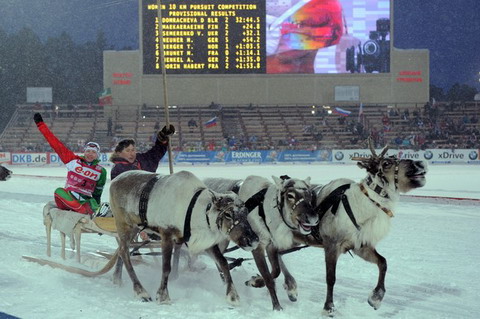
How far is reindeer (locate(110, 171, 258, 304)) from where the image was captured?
20.1 ft

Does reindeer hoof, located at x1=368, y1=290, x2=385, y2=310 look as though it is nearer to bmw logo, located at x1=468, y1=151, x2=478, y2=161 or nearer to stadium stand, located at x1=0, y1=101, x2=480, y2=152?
bmw logo, located at x1=468, y1=151, x2=478, y2=161

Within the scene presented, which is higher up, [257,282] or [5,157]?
[257,282]

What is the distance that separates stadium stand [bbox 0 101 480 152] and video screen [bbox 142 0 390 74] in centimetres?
409

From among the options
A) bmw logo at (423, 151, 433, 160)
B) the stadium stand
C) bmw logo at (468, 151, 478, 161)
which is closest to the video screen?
the stadium stand

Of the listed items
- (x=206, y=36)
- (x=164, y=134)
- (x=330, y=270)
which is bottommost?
(x=330, y=270)

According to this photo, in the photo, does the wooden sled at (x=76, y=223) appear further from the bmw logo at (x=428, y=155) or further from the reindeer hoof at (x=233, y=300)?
the bmw logo at (x=428, y=155)

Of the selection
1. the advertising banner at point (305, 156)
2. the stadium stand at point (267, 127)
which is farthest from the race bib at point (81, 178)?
the stadium stand at point (267, 127)

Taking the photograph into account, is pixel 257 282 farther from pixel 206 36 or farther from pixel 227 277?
pixel 206 36

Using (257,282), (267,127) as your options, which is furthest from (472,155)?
(257,282)

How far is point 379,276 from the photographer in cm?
648

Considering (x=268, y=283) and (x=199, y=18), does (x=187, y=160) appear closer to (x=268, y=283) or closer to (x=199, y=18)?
(x=199, y=18)

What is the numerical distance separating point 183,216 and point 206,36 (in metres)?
30.6

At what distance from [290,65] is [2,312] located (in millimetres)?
35278

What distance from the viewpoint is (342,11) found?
4069 centimetres
